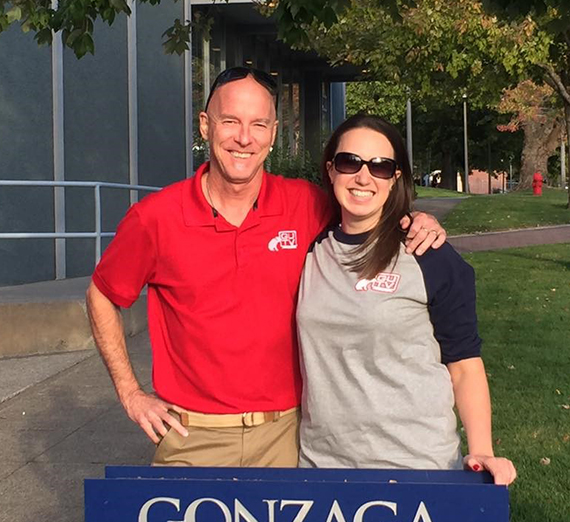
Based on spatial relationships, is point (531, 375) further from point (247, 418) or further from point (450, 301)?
point (450, 301)

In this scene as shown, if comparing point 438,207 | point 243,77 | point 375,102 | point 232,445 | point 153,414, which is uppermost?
point 375,102

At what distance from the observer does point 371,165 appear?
2.71m

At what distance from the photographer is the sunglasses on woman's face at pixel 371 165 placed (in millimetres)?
2703

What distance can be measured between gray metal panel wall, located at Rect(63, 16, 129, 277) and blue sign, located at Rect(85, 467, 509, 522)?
35.4 ft

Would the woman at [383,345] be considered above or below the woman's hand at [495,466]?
above

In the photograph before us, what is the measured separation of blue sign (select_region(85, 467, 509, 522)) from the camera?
7.28 feet

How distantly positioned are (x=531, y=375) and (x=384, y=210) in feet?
17.0

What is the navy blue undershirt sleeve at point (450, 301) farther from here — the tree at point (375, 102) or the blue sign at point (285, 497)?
the tree at point (375, 102)

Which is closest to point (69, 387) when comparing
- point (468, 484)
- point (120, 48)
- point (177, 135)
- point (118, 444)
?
point (118, 444)

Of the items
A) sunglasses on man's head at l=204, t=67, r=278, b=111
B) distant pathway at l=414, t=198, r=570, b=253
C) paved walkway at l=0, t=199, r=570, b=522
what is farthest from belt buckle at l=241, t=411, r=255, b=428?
distant pathway at l=414, t=198, r=570, b=253

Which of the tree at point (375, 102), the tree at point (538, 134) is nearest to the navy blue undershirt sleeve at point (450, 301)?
the tree at point (538, 134)

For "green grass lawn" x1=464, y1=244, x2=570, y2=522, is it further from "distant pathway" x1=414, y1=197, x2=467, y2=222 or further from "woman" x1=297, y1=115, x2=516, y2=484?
"distant pathway" x1=414, y1=197, x2=467, y2=222

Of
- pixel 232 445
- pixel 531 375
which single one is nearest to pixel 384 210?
pixel 232 445

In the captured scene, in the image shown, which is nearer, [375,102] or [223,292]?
[223,292]
